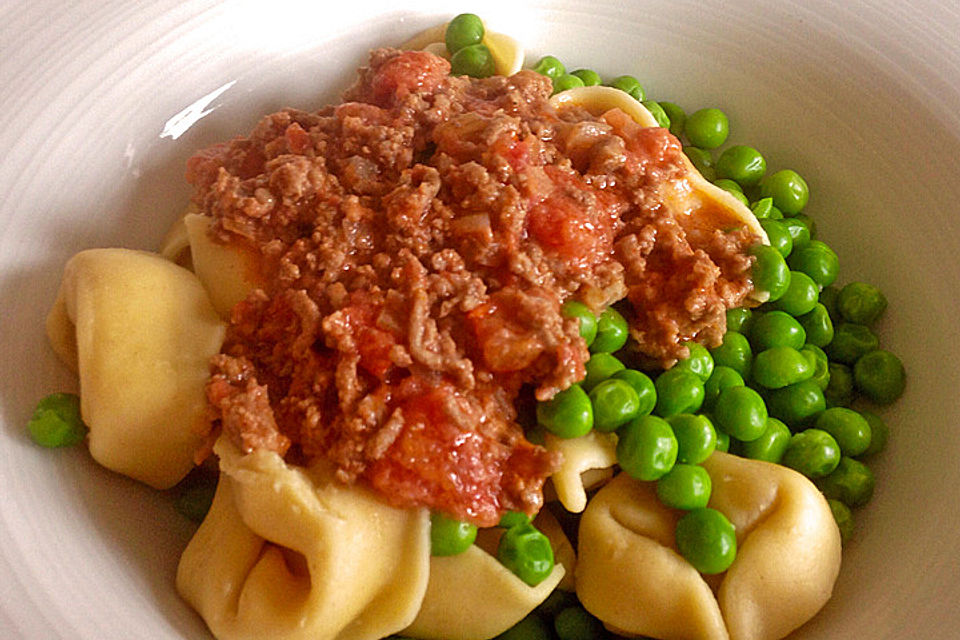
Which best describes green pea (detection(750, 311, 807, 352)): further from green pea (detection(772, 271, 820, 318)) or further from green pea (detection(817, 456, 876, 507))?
green pea (detection(817, 456, 876, 507))

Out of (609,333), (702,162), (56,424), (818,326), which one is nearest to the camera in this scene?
(56,424)

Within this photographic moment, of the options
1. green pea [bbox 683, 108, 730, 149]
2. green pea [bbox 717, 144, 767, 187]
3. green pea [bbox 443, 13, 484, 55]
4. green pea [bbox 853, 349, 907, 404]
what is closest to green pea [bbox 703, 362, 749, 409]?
green pea [bbox 853, 349, 907, 404]

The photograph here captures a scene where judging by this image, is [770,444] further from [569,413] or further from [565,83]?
[565,83]

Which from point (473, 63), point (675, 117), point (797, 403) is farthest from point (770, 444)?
point (473, 63)

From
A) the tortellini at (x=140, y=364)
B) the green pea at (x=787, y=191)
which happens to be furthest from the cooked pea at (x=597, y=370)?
the green pea at (x=787, y=191)

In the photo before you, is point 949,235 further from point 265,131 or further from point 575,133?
point 265,131

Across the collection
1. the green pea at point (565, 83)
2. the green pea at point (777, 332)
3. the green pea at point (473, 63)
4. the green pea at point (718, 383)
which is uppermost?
the green pea at point (473, 63)

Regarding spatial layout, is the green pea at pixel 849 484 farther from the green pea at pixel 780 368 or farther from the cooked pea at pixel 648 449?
the cooked pea at pixel 648 449
